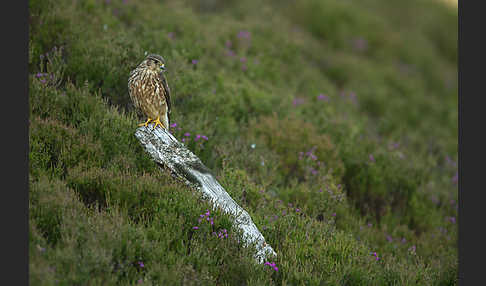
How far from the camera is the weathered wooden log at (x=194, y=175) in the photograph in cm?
436

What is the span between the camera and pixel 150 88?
16.5 feet

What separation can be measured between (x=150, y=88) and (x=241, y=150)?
1764mm

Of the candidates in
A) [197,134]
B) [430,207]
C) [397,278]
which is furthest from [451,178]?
[197,134]

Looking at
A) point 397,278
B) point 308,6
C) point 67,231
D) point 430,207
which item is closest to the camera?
point 67,231

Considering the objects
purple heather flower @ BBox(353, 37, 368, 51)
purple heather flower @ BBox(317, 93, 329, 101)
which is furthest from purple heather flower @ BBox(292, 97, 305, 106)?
purple heather flower @ BBox(353, 37, 368, 51)

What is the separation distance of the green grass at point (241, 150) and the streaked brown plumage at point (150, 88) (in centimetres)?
28


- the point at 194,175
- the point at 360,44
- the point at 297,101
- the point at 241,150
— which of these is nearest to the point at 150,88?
the point at 194,175

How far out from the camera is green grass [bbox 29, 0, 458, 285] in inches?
150

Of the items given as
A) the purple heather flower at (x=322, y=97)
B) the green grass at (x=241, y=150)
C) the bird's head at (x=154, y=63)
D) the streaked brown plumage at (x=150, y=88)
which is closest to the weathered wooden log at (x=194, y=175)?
the green grass at (x=241, y=150)

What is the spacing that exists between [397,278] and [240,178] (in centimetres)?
207

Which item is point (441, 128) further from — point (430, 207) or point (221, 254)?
point (221, 254)

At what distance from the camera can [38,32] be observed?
616cm

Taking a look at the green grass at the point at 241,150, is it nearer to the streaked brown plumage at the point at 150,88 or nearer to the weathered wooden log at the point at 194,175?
the weathered wooden log at the point at 194,175

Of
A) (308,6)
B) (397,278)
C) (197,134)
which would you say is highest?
(308,6)
